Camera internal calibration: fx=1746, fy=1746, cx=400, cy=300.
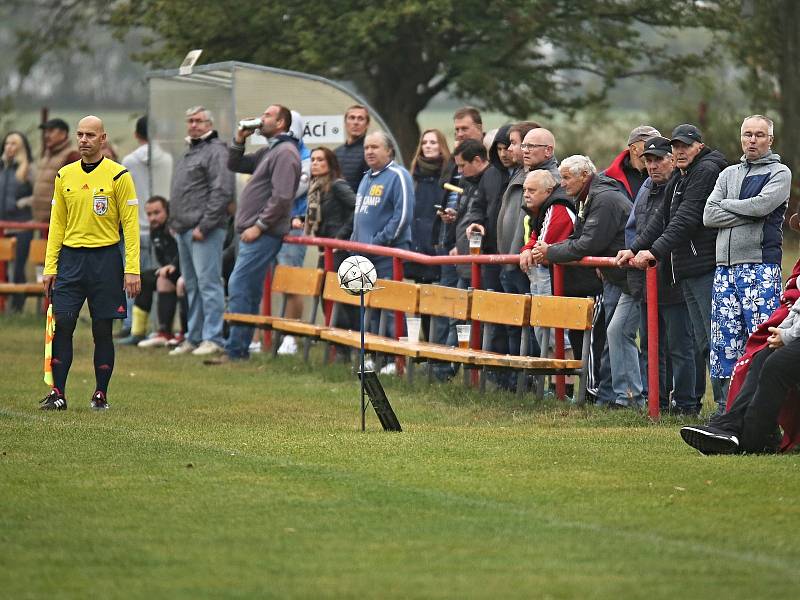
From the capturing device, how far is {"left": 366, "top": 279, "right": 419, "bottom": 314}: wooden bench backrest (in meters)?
→ 14.5

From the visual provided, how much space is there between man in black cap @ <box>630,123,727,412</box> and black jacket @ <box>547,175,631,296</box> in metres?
0.54

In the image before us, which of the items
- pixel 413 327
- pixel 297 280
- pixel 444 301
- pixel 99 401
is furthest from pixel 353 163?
pixel 99 401

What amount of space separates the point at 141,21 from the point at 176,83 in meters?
9.02

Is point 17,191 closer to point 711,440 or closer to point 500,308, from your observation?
point 500,308

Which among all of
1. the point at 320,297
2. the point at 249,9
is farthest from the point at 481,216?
the point at 249,9

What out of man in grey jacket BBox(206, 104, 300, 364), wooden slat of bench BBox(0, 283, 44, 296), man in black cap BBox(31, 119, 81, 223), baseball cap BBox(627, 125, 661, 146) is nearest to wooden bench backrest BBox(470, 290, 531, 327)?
baseball cap BBox(627, 125, 661, 146)

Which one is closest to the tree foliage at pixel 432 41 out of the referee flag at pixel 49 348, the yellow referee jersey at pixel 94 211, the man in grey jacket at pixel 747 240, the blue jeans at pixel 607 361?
the blue jeans at pixel 607 361

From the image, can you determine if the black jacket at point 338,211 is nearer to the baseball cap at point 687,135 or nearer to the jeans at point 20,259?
the baseball cap at point 687,135

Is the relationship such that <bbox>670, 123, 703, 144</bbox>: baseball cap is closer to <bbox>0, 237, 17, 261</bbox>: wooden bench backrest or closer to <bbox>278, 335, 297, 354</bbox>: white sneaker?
<bbox>278, 335, 297, 354</bbox>: white sneaker

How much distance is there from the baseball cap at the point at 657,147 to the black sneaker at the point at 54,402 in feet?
14.6

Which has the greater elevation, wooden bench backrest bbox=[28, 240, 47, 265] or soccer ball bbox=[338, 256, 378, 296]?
soccer ball bbox=[338, 256, 378, 296]

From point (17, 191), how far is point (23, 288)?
178 centimetres

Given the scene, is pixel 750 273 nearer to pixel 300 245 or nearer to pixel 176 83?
pixel 300 245

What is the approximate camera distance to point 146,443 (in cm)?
1055
